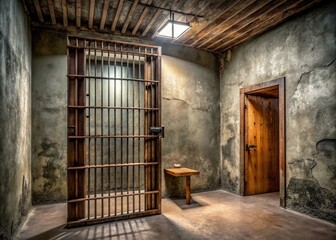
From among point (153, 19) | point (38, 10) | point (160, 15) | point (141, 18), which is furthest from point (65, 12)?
point (160, 15)

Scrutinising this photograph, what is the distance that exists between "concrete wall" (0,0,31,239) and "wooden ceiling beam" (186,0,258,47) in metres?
2.91

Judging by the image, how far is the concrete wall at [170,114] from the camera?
12.5ft

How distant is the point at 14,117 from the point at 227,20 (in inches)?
135

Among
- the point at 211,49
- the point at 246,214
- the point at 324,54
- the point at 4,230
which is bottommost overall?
the point at 246,214

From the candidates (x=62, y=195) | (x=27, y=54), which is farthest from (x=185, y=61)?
(x=62, y=195)

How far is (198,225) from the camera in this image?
300 cm

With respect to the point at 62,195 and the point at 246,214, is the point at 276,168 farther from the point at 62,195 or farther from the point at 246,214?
the point at 62,195

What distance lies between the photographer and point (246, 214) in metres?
3.41

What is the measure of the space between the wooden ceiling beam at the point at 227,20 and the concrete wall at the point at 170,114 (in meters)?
0.41

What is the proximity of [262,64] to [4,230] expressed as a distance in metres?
4.43

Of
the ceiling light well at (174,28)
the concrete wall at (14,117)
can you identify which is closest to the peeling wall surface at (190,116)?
the ceiling light well at (174,28)

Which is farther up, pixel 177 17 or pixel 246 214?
pixel 177 17

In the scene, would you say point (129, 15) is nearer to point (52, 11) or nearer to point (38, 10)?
point (52, 11)

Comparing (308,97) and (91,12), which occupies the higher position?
(91,12)
